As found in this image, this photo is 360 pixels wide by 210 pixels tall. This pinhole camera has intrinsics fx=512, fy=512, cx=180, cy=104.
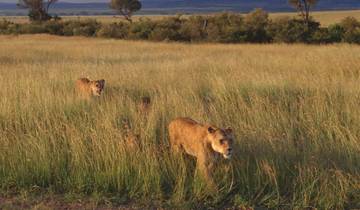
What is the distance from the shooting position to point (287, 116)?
758 cm

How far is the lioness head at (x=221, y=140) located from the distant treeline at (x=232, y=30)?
29.1 meters

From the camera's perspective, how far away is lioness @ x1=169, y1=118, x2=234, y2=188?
4.77 metres

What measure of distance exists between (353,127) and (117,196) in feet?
→ 11.4

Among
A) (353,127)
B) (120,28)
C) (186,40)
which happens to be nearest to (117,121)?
(353,127)

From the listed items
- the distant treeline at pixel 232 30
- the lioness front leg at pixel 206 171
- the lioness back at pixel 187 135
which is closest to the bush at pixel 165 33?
the distant treeline at pixel 232 30

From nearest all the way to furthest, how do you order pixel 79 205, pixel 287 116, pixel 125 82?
pixel 79 205
pixel 287 116
pixel 125 82

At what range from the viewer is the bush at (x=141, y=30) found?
4016 cm

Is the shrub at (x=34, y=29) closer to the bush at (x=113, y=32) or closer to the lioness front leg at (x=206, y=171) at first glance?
the bush at (x=113, y=32)

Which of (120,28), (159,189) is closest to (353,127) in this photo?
(159,189)

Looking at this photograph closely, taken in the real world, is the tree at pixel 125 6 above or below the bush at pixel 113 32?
above

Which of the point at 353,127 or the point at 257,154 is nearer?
the point at 257,154

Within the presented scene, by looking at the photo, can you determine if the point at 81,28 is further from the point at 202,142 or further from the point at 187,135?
the point at 202,142

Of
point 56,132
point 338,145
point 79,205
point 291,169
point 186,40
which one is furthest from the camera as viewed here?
point 186,40

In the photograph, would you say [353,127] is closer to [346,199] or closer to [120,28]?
[346,199]
